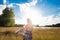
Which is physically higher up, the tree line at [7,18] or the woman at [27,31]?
the tree line at [7,18]

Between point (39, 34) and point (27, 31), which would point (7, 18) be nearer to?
point (27, 31)

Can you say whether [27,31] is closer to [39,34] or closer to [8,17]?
[39,34]

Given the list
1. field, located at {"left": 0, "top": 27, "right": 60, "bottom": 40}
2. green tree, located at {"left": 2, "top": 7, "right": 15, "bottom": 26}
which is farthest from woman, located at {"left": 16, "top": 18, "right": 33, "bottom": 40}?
green tree, located at {"left": 2, "top": 7, "right": 15, "bottom": 26}

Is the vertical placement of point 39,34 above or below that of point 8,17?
below

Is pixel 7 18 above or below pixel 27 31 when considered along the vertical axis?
above

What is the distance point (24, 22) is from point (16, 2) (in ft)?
0.83

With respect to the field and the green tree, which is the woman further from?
the green tree

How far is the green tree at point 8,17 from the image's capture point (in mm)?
1695

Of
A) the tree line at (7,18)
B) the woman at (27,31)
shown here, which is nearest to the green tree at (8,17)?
the tree line at (7,18)

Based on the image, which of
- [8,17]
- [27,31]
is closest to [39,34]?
[27,31]

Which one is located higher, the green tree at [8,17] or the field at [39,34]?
the green tree at [8,17]

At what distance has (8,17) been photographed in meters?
1.71

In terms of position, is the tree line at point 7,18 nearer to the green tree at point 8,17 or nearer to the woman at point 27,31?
the green tree at point 8,17

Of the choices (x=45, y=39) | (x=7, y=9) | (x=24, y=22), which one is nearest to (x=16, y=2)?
(x=7, y=9)
